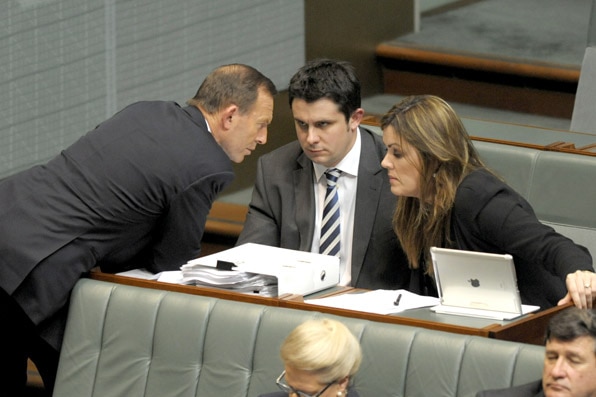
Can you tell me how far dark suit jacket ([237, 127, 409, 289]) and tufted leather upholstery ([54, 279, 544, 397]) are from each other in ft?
2.21

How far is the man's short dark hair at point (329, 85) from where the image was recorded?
387cm

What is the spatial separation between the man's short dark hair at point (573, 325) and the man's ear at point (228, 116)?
51.8 inches

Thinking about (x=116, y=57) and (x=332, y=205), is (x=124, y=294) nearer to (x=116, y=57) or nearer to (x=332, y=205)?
(x=332, y=205)

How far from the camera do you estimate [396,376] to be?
9.73 feet

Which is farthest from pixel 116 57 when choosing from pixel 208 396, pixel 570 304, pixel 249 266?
pixel 570 304

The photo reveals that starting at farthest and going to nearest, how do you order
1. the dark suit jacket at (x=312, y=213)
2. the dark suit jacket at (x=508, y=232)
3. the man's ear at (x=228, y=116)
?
the dark suit jacket at (x=312, y=213), the man's ear at (x=228, y=116), the dark suit jacket at (x=508, y=232)

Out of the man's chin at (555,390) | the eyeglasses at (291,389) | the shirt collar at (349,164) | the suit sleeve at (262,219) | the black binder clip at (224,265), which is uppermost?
the shirt collar at (349,164)

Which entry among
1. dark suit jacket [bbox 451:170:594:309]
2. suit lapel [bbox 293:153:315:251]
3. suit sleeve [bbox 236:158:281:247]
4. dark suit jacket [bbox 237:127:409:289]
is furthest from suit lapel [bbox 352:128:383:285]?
dark suit jacket [bbox 451:170:594:309]

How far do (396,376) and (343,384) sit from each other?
0.76 ft

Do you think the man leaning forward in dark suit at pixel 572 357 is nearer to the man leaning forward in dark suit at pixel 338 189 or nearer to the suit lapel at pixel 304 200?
the man leaning forward in dark suit at pixel 338 189

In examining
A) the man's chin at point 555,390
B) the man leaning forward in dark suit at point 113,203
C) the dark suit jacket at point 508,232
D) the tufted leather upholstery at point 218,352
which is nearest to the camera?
the man's chin at point 555,390

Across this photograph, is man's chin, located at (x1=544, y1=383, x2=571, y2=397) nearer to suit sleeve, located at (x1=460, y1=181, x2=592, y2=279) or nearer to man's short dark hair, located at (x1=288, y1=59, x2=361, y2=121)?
suit sleeve, located at (x1=460, y1=181, x2=592, y2=279)

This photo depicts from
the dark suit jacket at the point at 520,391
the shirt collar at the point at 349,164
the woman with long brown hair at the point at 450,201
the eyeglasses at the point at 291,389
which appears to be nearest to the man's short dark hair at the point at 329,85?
the shirt collar at the point at 349,164

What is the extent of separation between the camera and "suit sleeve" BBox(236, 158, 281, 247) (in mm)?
3916
